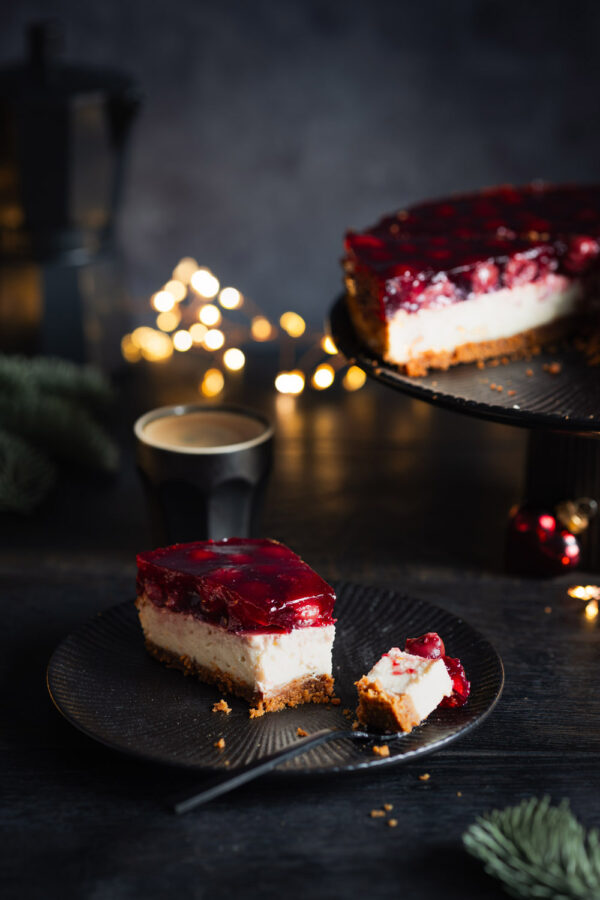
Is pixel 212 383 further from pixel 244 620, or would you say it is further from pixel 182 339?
pixel 244 620

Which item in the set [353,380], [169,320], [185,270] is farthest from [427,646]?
[185,270]

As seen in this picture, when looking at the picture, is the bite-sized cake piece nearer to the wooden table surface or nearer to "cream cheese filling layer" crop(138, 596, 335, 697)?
"cream cheese filling layer" crop(138, 596, 335, 697)

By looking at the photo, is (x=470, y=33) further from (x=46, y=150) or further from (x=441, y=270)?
(x=441, y=270)

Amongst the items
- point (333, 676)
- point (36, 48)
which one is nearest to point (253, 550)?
point (333, 676)

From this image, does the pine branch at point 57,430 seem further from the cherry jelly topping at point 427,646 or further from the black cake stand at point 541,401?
the cherry jelly topping at point 427,646

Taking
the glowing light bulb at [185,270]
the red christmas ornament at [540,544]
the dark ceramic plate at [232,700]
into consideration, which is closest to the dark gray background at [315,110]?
the glowing light bulb at [185,270]
